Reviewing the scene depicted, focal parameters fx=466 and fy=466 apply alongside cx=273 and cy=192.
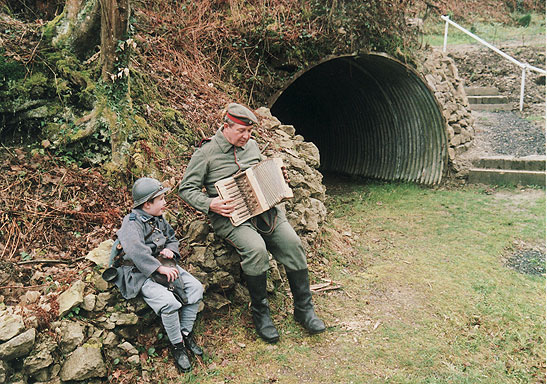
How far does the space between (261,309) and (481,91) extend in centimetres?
1189

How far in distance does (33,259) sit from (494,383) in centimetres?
Result: 410

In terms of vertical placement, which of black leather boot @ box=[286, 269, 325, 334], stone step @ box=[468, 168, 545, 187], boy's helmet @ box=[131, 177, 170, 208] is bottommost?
stone step @ box=[468, 168, 545, 187]

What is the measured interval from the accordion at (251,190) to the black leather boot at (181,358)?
111cm

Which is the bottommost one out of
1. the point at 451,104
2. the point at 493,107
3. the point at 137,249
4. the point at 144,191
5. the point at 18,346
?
the point at 493,107

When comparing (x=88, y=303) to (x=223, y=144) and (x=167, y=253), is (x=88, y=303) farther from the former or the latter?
(x=223, y=144)

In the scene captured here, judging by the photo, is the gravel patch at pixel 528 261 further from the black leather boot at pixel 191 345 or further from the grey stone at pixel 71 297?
the grey stone at pixel 71 297

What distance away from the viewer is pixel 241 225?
4.19m

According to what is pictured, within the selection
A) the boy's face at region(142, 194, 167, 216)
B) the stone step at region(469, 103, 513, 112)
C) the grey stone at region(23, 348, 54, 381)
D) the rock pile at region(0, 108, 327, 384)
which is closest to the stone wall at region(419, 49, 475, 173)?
the stone step at region(469, 103, 513, 112)

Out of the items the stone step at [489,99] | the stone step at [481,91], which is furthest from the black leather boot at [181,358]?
the stone step at [481,91]

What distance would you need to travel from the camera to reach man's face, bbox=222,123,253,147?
424 cm

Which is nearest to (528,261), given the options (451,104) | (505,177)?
(505,177)

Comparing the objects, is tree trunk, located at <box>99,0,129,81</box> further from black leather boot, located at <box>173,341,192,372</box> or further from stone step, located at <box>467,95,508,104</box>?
stone step, located at <box>467,95,508,104</box>

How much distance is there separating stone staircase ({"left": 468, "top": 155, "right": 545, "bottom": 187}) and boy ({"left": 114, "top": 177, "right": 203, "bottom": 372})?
26.0 feet

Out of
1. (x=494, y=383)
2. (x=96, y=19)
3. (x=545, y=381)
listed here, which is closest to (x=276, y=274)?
(x=494, y=383)
